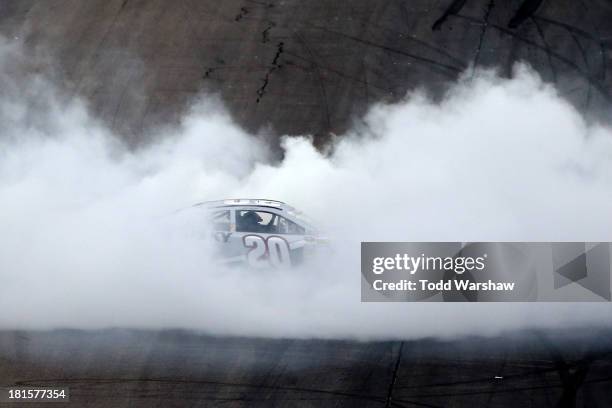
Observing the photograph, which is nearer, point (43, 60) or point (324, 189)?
point (324, 189)

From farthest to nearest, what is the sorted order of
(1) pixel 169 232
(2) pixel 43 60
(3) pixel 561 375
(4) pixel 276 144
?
(2) pixel 43 60 → (4) pixel 276 144 → (1) pixel 169 232 → (3) pixel 561 375

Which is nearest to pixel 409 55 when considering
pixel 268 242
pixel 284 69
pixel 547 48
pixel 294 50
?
pixel 294 50

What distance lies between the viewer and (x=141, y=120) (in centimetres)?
2106

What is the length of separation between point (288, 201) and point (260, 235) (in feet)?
5.71

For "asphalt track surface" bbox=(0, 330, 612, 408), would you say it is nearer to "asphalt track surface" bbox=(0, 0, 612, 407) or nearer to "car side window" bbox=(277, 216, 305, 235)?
"asphalt track surface" bbox=(0, 0, 612, 407)

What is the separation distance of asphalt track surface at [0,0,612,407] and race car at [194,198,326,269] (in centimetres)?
153

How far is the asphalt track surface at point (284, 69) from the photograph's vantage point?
51.7 ft

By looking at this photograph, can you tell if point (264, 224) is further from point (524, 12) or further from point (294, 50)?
point (524, 12)

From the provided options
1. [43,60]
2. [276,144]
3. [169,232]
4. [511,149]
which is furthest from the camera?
[43,60]

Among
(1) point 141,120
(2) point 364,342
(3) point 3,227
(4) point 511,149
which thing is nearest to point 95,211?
(3) point 3,227

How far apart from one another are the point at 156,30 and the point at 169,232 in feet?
24.5

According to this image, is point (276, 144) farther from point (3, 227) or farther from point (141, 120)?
point (3, 227)

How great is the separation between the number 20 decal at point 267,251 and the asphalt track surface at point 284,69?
1443 millimetres

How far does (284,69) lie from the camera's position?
22000 millimetres
